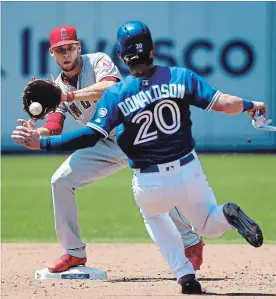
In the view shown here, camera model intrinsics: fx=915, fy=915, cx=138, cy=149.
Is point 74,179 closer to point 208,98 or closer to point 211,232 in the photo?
point 211,232

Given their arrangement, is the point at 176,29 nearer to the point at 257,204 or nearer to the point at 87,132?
the point at 257,204

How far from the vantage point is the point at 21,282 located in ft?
21.3

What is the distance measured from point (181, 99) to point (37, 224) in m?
5.38

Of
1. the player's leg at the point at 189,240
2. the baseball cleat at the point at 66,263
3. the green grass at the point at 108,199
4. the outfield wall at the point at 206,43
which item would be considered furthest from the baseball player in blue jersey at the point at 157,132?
the outfield wall at the point at 206,43

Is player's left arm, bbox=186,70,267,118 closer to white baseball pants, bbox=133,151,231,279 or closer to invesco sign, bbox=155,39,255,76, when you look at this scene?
white baseball pants, bbox=133,151,231,279

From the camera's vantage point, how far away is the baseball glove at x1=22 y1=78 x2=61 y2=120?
6.30m

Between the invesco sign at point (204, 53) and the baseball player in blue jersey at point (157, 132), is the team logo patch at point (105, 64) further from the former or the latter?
the invesco sign at point (204, 53)

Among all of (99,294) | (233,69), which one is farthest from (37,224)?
(233,69)

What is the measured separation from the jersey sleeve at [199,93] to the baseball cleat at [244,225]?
0.64 meters

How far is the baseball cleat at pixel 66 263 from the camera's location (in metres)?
6.73

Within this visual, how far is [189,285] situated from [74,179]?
1386 mm

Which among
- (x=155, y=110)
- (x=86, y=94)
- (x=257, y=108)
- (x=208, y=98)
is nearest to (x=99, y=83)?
(x=86, y=94)

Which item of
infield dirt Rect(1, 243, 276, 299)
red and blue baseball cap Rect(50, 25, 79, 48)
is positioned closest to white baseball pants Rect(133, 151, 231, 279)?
infield dirt Rect(1, 243, 276, 299)

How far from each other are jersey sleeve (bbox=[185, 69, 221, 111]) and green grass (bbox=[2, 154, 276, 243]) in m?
3.52
